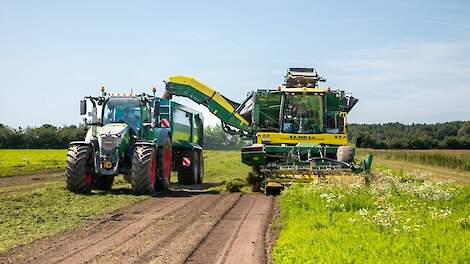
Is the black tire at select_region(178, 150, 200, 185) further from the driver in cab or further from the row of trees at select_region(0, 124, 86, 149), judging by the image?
the row of trees at select_region(0, 124, 86, 149)

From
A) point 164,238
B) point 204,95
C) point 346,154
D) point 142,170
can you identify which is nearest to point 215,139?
point 204,95

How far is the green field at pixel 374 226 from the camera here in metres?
7.80

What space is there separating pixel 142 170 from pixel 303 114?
652cm

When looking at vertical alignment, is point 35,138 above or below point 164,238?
above

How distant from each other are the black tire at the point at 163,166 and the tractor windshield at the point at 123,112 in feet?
3.48

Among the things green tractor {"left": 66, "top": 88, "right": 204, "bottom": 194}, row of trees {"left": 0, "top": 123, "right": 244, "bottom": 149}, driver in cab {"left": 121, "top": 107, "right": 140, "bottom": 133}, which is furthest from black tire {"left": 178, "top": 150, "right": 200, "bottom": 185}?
row of trees {"left": 0, "top": 123, "right": 244, "bottom": 149}

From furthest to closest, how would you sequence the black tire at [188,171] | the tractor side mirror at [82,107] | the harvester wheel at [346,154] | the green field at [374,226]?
the black tire at [188,171] → the harvester wheel at [346,154] → the tractor side mirror at [82,107] → the green field at [374,226]

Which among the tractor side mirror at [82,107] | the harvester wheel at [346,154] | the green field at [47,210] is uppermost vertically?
the tractor side mirror at [82,107]

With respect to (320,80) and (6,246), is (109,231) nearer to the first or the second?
(6,246)

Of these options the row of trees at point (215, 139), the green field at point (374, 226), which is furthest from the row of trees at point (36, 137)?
the green field at point (374, 226)

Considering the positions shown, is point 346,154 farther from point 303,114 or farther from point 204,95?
point 204,95

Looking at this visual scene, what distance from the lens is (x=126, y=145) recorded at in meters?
18.7

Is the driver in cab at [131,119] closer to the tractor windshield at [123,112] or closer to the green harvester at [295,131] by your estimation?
the tractor windshield at [123,112]

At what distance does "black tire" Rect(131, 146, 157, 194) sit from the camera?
17547mm
